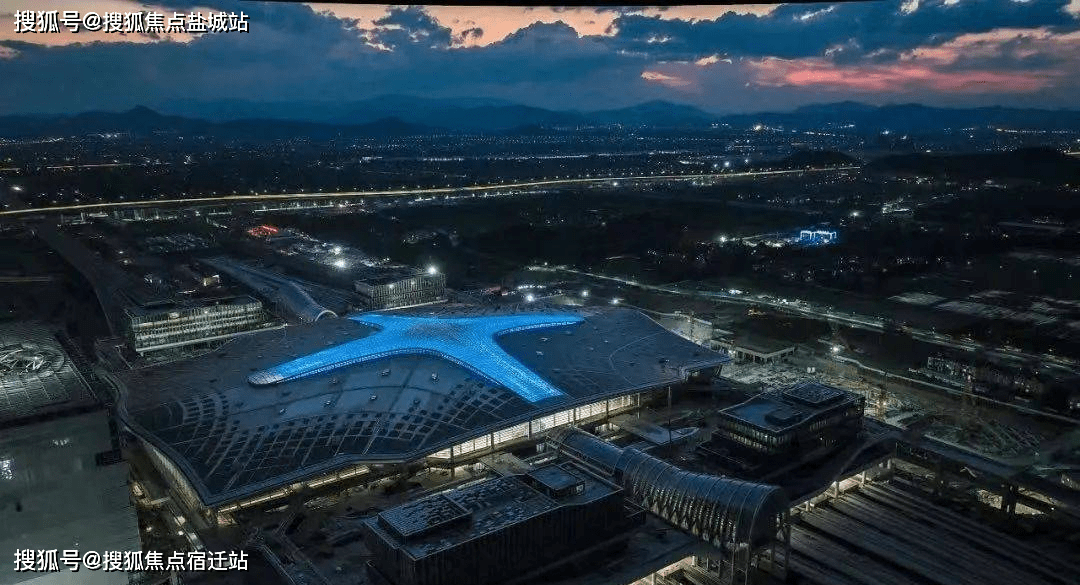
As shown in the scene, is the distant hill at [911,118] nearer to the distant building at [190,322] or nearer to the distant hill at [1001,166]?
the distant hill at [1001,166]

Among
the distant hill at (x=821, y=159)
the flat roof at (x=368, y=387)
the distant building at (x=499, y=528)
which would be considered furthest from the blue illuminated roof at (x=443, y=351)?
the distant hill at (x=821, y=159)

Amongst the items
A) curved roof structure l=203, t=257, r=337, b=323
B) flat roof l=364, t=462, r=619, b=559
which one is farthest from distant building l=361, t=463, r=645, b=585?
curved roof structure l=203, t=257, r=337, b=323

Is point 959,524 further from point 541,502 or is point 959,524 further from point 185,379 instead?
point 185,379

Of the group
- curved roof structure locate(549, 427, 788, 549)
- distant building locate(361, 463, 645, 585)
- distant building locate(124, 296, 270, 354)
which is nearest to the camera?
distant building locate(361, 463, 645, 585)

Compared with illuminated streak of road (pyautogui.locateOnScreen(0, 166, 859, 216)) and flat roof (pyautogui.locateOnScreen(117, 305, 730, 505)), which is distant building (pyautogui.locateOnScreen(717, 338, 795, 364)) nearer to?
flat roof (pyautogui.locateOnScreen(117, 305, 730, 505))

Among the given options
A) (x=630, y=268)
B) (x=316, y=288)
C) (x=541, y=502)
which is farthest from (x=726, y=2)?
(x=630, y=268)

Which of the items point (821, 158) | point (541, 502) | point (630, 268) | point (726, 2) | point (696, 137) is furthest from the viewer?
point (696, 137)
